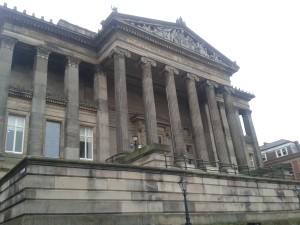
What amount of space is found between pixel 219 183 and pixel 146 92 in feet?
34.1

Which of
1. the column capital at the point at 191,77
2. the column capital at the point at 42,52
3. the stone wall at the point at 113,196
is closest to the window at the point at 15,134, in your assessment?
the column capital at the point at 42,52

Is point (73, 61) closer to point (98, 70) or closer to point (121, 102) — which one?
point (98, 70)

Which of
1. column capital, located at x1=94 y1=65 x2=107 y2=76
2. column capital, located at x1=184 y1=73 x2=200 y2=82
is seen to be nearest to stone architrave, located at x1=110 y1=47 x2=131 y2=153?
column capital, located at x1=94 y1=65 x2=107 y2=76

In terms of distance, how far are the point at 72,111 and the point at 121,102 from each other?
15.0 ft

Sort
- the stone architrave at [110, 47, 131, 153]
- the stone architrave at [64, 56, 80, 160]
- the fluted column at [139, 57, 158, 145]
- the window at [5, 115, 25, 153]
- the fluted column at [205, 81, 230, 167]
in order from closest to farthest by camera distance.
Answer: the window at [5, 115, 25, 153]
the stone architrave at [110, 47, 131, 153]
the stone architrave at [64, 56, 80, 160]
the fluted column at [139, 57, 158, 145]
the fluted column at [205, 81, 230, 167]

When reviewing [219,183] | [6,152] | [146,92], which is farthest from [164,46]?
[6,152]

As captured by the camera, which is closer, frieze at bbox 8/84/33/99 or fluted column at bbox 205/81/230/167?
frieze at bbox 8/84/33/99

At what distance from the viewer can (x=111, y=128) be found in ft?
101

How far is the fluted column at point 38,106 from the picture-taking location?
23672 mm

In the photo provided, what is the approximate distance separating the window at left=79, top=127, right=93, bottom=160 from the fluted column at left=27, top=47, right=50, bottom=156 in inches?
162

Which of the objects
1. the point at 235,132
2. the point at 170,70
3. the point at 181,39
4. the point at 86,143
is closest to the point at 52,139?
the point at 86,143

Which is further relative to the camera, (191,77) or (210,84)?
(210,84)

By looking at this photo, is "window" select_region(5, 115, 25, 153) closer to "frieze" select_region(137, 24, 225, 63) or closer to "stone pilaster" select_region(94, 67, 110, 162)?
"stone pilaster" select_region(94, 67, 110, 162)

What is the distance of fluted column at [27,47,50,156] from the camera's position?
23672 mm
